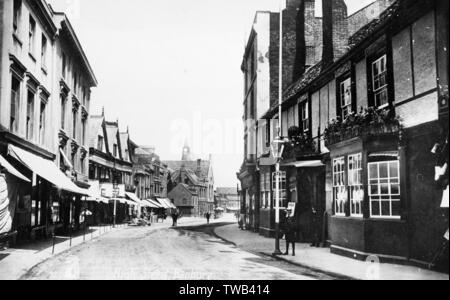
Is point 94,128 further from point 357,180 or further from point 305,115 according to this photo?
point 357,180

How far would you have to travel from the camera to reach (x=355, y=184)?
14688 mm

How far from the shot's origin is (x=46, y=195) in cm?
2236

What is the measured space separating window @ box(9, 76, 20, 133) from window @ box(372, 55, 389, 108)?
13499 mm

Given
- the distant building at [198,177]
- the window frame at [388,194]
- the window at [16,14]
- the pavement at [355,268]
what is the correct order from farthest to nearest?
the distant building at [198,177]
the window at [16,14]
the window frame at [388,194]
the pavement at [355,268]

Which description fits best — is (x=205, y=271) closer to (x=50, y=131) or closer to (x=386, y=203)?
(x=386, y=203)

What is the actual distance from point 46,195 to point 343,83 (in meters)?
15.5

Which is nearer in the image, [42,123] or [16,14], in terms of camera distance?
[16,14]

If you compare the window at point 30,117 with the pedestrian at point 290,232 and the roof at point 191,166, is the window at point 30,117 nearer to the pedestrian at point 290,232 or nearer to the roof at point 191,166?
the pedestrian at point 290,232

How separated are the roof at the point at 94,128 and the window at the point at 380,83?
3225 cm

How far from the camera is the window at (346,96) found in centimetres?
1625

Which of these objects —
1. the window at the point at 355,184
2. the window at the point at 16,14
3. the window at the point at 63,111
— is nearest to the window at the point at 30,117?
the window at the point at 16,14

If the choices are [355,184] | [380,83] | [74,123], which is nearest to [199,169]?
[74,123]

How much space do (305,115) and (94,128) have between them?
89.9 feet
